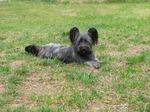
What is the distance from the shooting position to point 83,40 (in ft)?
40.3

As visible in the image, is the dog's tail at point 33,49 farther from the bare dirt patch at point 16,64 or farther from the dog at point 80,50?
the bare dirt patch at point 16,64

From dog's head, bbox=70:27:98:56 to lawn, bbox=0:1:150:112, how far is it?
0.41 metres

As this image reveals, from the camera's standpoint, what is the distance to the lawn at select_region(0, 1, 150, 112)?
927cm

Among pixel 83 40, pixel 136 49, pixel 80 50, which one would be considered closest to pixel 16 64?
pixel 80 50

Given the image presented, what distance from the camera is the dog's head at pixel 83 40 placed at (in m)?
12.3

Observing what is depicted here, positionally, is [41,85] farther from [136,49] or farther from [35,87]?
[136,49]

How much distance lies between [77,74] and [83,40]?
49.3 inches

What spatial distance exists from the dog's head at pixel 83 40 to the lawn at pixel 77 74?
1.34ft

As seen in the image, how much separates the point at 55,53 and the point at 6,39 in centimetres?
457

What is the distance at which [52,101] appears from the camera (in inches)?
368

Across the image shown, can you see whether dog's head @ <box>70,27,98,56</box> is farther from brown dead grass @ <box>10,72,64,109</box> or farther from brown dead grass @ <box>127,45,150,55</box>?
brown dead grass @ <box>127,45,150,55</box>

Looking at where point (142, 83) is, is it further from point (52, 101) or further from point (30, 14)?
point (30, 14)

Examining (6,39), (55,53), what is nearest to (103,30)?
(6,39)

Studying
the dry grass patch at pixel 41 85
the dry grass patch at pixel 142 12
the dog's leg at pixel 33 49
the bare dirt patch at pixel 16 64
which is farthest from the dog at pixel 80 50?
the dry grass patch at pixel 142 12
